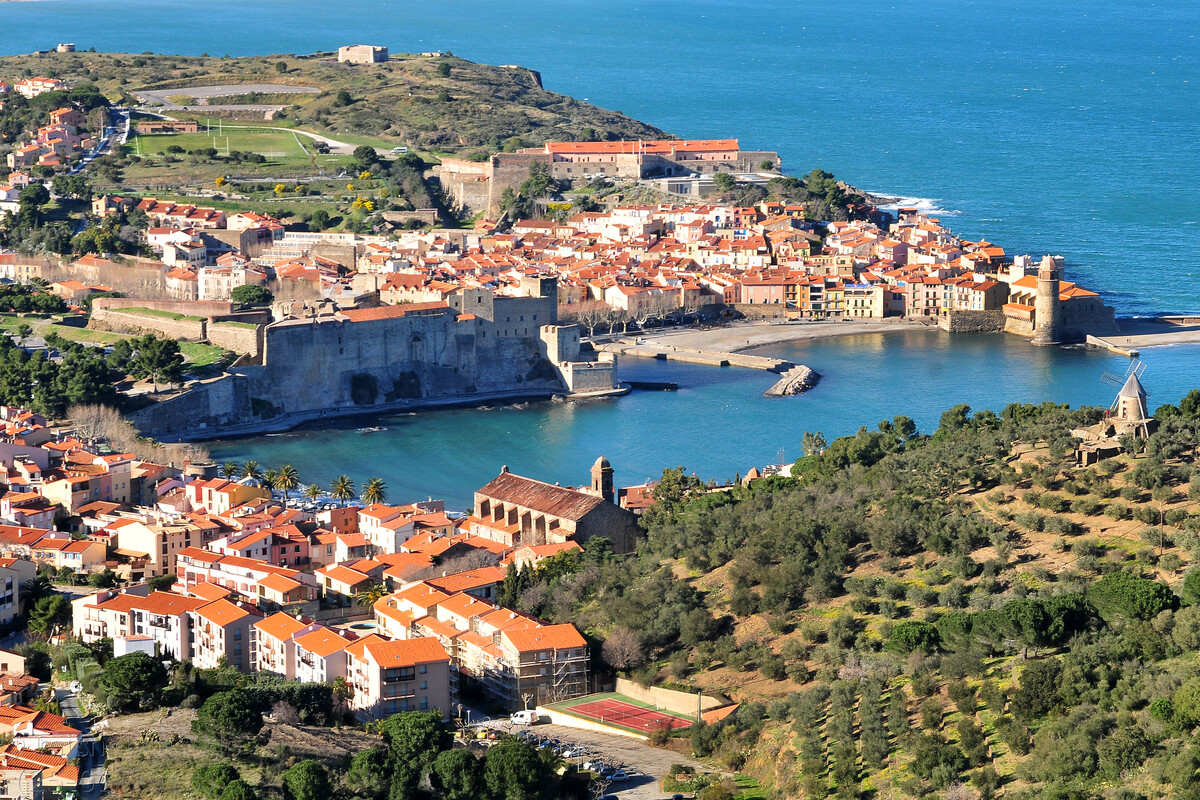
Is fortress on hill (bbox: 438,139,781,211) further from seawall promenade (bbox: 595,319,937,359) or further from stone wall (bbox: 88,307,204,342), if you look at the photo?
stone wall (bbox: 88,307,204,342)

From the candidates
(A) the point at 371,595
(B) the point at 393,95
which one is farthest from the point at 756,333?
(B) the point at 393,95

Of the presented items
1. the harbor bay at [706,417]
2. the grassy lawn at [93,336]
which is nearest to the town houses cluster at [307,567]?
the harbor bay at [706,417]

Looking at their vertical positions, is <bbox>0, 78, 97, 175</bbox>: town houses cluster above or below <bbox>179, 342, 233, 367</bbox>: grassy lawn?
above

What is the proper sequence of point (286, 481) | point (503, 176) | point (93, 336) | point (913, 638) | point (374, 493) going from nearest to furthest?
point (913, 638) → point (374, 493) → point (286, 481) → point (93, 336) → point (503, 176)

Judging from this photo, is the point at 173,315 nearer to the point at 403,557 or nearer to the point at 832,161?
the point at 403,557

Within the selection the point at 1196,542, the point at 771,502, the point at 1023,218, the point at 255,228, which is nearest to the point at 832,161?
the point at 1023,218

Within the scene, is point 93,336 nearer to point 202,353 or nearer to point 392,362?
point 202,353

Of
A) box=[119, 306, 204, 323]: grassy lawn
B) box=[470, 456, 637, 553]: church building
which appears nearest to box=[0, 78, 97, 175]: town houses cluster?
box=[119, 306, 204, 323]: grassy lawn
